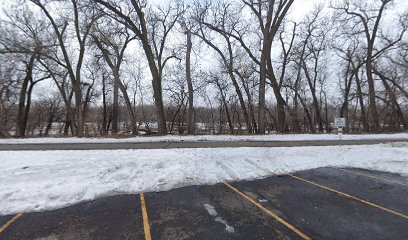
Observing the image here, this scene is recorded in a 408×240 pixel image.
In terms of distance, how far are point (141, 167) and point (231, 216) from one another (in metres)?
4.69

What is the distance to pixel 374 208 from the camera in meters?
5.91

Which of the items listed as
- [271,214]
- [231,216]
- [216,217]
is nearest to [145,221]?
[216,217]

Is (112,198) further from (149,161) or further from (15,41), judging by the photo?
(15,41)

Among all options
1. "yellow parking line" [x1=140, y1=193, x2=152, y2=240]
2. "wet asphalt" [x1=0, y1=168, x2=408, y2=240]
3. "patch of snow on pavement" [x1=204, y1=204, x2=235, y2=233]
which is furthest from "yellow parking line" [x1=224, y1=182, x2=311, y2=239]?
"yellow parking line" [x1=140, y1=193, x2=152, y2=240]

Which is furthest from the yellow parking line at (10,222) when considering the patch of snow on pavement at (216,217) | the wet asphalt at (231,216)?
the patch of snow on pavement at (216,217)

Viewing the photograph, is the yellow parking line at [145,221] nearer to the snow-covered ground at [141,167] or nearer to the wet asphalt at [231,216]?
the wet asphalt at [231,216]

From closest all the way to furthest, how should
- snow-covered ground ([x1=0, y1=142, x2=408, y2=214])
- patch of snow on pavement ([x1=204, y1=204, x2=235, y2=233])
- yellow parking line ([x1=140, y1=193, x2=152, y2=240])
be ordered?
1. yellow parking line ([x1=140, y1=193, x2=152, y2=240])
2. patch of snow on pavement ([x1=204, y1=204, x2=235, y2=233])
3. snow-covered ground ([x1=0, y1=142, x2=408, y2=214])

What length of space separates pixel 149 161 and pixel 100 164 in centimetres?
182

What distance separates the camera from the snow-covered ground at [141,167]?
22.0ft

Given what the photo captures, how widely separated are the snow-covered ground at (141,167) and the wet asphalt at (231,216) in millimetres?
740

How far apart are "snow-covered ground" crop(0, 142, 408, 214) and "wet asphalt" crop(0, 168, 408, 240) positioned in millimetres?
740

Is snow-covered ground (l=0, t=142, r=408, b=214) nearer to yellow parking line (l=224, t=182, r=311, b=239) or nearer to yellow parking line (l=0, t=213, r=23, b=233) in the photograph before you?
yellow parking line (l=0, t=213, r=23, b=233)

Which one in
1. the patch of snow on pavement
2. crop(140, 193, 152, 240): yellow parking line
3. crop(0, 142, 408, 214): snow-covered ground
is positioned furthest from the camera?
crop(0, 142, 408, 214): snow-covered ground

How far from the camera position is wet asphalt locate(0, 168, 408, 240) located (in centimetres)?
469
